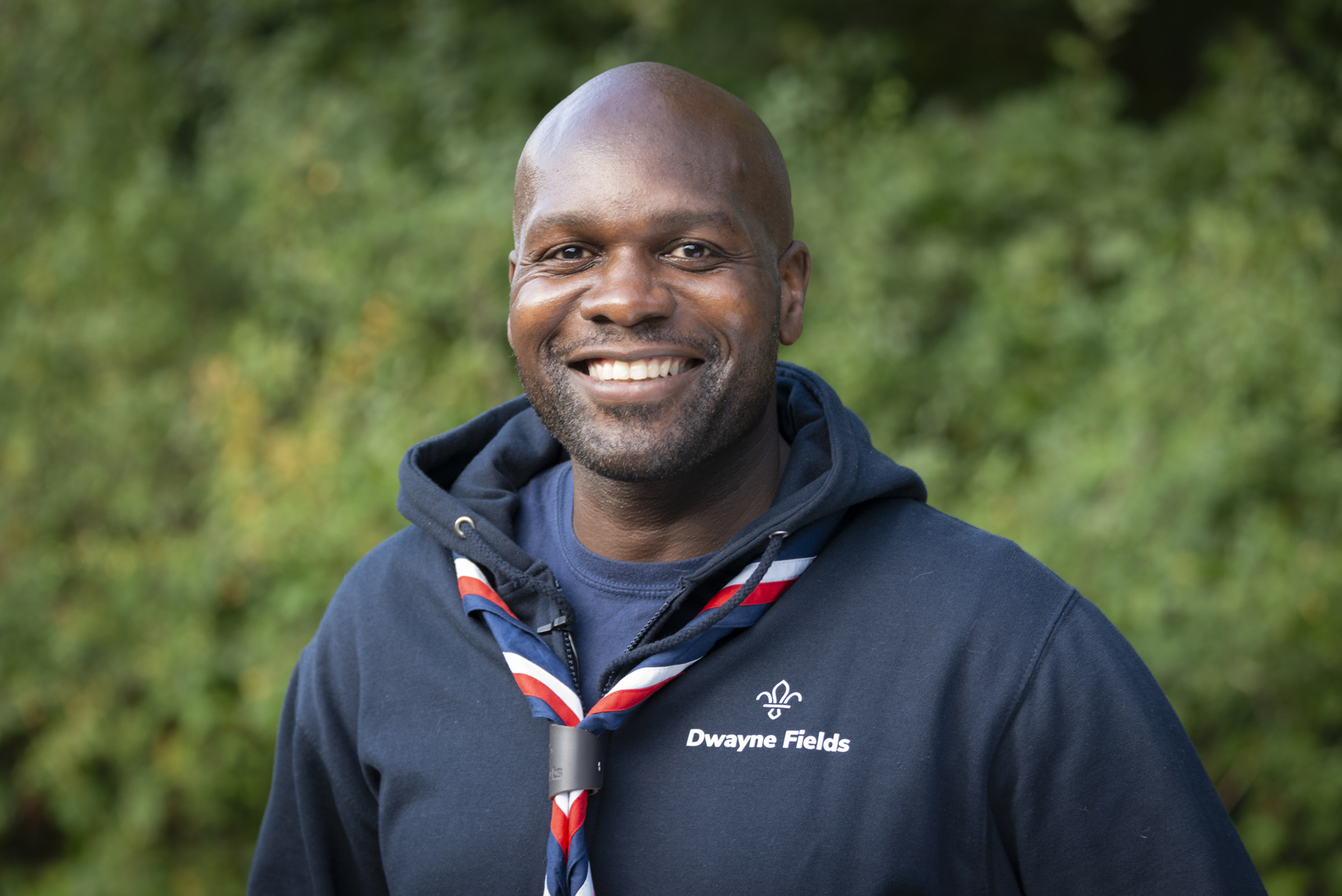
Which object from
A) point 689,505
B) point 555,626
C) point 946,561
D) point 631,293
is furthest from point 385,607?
point 946,561

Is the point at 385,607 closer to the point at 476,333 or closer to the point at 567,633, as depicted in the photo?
the point at 567,633

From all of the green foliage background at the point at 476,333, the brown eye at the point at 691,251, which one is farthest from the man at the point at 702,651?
the green foliage background at the point at 476,333

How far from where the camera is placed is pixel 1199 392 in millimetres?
4445

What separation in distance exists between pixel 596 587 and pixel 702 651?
0.29m

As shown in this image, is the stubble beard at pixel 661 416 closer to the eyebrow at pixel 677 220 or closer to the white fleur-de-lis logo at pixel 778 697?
the eyebrow at pixel 677 220

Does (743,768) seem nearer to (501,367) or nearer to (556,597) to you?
(556,597)

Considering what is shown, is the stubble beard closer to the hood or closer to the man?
the man

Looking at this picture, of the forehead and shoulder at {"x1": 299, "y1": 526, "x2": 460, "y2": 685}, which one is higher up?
the forehead

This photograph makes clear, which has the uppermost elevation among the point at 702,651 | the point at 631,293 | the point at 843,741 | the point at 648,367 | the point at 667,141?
the point at 667,141

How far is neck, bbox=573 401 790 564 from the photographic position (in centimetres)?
199

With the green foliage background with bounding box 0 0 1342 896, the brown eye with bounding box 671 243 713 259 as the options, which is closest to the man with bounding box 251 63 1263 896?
the brown eye with bounding box 671 243 713 259

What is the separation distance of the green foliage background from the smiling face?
7.25ft

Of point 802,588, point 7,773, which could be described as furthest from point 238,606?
point 802,588

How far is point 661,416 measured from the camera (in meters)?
1.90
